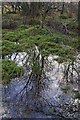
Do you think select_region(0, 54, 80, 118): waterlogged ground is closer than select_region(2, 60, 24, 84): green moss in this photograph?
Yes

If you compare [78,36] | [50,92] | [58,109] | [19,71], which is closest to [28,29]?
[78,36]

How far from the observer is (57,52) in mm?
4668

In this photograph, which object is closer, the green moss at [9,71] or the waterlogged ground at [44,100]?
the waterlogged ground at [44,100]

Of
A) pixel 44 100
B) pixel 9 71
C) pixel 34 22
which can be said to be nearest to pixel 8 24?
pixel 34 22

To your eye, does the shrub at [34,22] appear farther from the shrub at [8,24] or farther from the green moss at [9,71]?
the green moss at [9,71]

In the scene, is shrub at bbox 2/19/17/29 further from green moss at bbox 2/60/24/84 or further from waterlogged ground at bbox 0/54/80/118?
waterlogged ground at bbox 0/54/80/118

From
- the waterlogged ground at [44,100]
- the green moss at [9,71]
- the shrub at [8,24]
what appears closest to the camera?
the waterlogged ground at [44,100]

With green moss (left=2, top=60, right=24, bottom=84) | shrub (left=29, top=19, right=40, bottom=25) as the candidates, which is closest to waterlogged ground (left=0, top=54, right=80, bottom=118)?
green moss (left=2, top=60, right=24, bottom=84)

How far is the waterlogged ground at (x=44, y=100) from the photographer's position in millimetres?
3080

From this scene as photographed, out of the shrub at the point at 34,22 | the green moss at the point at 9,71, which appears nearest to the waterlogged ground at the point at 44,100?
the green moss at the point at 9,71

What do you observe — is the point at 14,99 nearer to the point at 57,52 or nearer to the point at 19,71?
the point at 19,71

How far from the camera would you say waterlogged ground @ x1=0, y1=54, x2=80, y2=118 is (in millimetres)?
3080

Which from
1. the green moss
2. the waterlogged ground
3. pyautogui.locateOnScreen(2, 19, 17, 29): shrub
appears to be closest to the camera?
the waterlogged ground

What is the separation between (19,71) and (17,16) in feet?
11.2
